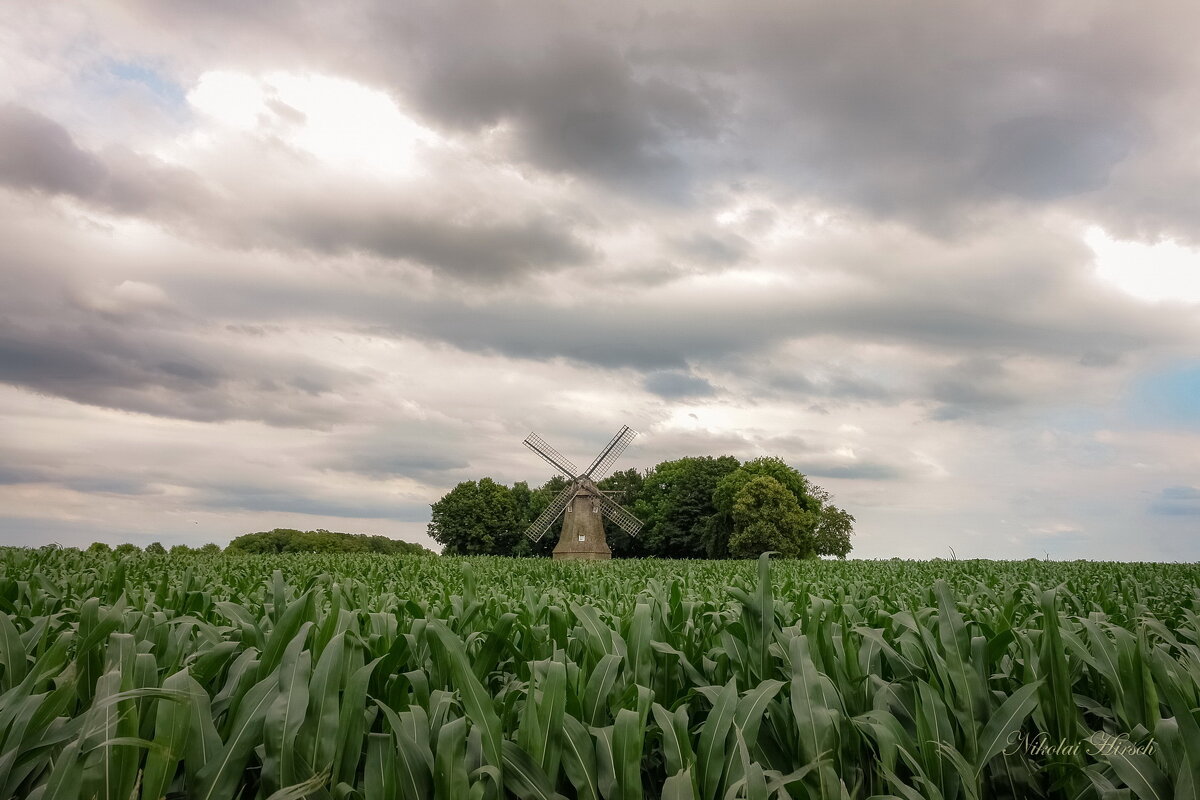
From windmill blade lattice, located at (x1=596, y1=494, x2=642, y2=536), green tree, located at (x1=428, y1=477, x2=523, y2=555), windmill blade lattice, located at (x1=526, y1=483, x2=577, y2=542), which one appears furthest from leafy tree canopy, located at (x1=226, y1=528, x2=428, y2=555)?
green tree, located at (x1=428, y1=477, x2=523, y2=555)

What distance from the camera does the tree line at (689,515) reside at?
61.5 meters

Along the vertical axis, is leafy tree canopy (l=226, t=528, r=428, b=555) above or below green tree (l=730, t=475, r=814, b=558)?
below

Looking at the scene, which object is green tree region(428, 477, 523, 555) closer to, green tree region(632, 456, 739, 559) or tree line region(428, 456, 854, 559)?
tree line region(428, 456, 854, 559)

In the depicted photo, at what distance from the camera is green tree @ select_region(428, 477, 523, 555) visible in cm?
7169

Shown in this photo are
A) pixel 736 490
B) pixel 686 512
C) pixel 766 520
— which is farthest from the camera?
pixel 686 512

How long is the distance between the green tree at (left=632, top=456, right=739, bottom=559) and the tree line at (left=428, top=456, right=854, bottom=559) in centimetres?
10

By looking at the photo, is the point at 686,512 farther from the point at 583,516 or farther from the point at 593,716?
the point at 593,716

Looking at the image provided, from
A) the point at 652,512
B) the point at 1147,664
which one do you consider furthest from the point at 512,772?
the point at 652,512

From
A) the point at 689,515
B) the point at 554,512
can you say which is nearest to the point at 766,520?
the point at 689,515

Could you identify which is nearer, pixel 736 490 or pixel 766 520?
pixel 766 520

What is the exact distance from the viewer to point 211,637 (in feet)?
10.6

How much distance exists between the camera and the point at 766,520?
59.0 m

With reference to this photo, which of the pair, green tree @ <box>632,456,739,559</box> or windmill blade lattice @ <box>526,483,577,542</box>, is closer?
windmill blade lattice @ <box>526,483,577,542</box>

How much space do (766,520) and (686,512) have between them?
1309 cm
